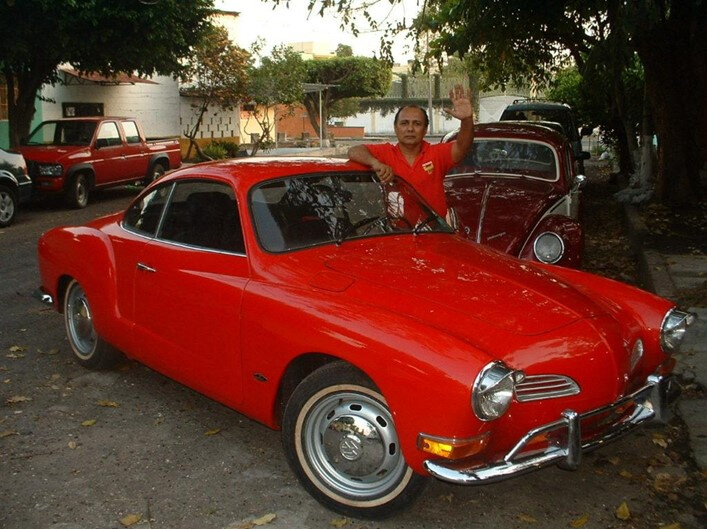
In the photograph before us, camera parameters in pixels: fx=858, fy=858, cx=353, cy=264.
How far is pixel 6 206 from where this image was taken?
13.5 meters

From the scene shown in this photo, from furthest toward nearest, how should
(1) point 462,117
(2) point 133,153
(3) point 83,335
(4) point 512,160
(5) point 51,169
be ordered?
(2) point 133,153 < (5) point 51,169 < (4) point 512,160 < (3) point 83,335 < (1) point 462,117

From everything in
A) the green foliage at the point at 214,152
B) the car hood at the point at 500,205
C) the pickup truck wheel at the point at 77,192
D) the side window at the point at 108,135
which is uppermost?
the side window at the point at 108,135

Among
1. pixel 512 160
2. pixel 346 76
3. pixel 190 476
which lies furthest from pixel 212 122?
pixel 190 476

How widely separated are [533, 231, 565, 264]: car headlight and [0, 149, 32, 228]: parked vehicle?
29.5 ft

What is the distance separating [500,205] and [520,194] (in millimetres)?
423

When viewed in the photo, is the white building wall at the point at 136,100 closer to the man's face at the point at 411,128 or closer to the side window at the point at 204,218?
the man's face at the point at 411,128

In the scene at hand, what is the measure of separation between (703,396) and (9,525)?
13.6 feet

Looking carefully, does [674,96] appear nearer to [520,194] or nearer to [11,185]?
[520,194]

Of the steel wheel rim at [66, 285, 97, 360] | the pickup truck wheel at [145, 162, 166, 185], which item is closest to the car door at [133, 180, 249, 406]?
the steel wheel rim at [66, 285, 97, 360]

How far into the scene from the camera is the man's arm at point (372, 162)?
520cm

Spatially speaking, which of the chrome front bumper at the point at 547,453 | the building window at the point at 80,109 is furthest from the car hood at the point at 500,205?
the building window at the point at 80,109

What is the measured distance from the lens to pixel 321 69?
53.8m

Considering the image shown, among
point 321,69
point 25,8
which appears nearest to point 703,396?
point 25,8

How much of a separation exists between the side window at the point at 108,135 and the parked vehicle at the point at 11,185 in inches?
125
